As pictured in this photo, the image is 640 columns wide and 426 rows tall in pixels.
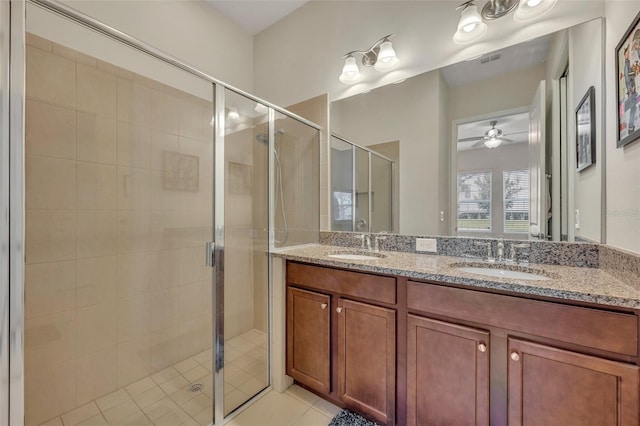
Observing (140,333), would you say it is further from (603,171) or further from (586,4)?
(586,4)

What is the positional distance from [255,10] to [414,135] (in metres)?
1.92

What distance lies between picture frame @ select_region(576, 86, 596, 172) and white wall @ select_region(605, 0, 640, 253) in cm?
7

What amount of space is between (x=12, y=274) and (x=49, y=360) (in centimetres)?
84

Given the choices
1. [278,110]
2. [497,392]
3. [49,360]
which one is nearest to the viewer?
[497,392]

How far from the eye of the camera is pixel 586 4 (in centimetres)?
133

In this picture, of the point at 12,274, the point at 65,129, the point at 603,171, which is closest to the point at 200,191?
the point at 65,129

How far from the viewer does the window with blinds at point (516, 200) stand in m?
1.54

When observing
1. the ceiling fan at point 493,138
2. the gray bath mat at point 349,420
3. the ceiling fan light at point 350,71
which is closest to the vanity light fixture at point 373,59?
the ceiling fan light at point 350,71

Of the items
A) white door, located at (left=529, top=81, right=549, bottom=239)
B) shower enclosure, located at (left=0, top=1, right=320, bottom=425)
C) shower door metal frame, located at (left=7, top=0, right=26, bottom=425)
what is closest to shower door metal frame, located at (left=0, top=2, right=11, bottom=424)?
shower door metal frame, located at (left=7, top=0, right=26, bottom=425)

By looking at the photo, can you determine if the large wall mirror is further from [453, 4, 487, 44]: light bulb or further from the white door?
[453, 4, 487, 44]: light bulb

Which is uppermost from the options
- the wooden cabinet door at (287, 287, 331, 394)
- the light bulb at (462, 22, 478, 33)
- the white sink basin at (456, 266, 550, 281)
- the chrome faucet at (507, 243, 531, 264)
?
the light bulb at (462, 22, 478, 33)

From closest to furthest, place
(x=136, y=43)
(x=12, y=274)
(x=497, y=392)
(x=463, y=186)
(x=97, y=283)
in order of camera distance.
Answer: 1. (x=12, y=274)
2. (x=497, y=392)
3. (x=136, y=43)
4. (x=97, y=283)
5. (x=463, y=186)

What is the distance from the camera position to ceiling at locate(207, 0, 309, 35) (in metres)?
2.38

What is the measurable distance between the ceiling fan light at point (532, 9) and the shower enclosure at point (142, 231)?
1.55 m
